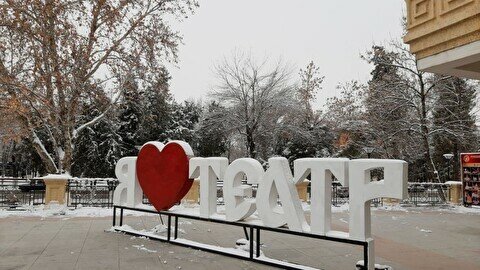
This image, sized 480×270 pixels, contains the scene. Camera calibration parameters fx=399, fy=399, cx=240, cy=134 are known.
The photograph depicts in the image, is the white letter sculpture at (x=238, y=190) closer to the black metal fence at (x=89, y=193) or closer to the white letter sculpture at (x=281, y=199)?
the white letter sculpture at (x=281, y=199)

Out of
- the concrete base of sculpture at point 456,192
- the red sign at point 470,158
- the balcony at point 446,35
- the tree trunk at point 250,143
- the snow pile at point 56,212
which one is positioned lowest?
the snow pile at point 56,212

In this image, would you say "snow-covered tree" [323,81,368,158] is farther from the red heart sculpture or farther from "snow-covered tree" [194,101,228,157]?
the red heart sculpture

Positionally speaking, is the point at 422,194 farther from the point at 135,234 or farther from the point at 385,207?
the point at 135,234

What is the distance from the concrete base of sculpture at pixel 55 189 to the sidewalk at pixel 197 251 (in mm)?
2008

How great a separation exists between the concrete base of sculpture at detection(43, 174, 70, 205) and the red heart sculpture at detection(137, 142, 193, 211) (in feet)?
21.4

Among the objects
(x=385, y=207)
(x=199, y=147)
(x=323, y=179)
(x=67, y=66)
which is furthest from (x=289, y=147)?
(x=323, y=179)

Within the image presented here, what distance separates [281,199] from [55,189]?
11.0m

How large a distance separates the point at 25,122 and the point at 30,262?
1255cm

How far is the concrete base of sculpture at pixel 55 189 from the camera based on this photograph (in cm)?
1457

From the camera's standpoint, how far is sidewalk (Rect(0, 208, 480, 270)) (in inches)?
279

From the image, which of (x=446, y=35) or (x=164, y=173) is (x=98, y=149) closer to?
(x=164, y=173)

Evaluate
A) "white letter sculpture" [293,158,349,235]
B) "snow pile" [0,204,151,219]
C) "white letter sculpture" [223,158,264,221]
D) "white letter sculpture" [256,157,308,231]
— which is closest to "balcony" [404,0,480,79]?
"white letter sculpture" [293,158,349,235]

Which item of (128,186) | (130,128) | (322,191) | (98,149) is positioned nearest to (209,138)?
(130,128)

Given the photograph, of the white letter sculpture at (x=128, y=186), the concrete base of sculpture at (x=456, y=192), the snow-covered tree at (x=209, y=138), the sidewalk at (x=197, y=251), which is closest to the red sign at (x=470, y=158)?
the concrete base of sculpture at (x=456, y=192)
